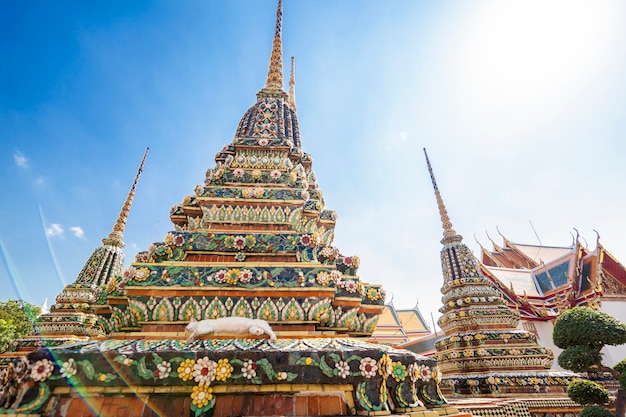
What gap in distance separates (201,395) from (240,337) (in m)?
0.88

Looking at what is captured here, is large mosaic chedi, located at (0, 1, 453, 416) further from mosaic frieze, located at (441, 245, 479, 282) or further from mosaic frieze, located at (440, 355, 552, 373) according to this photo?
mosaic frieze, located at (441, 245, 479, 282)

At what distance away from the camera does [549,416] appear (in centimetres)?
784

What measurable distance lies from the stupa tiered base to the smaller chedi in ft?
27.6

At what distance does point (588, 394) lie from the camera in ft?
23.2

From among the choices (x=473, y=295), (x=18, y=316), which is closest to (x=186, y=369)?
(x=473, y=295)

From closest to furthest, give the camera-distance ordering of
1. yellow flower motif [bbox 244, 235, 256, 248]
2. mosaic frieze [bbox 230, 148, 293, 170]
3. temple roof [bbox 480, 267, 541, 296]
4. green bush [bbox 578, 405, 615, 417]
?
yellow flower motif [bbox 244, 235, 256, 248]
mosaic frieze [bbox 230, 148, 293, 170]
green bush [bbox 578, 405, 615, 417]
temple roof [bbox 480, 267, 541, 296]

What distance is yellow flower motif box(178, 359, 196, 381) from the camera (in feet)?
8.03

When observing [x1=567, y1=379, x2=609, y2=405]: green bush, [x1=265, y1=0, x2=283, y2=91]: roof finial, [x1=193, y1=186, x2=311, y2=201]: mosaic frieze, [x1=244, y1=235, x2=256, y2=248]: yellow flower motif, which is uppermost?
[x1=265, y1=0, x2=283, y2=91]: roof finial

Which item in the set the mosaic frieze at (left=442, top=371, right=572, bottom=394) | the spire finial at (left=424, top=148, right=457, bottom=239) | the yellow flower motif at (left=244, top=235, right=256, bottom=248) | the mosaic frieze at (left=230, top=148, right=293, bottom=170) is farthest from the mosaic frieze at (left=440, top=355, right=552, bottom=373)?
the yellow flower motif at (left=244, top=235, right=256, bottom=248)

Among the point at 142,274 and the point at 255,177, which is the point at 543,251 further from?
the point at 142,274

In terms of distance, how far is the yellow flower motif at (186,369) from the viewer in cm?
245

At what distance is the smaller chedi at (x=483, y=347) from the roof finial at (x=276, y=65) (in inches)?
376

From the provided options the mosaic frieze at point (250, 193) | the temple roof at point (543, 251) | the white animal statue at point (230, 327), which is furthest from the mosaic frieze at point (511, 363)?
the temple roof at point (543, 251)

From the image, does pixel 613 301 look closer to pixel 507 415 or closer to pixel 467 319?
pixel 467 319
